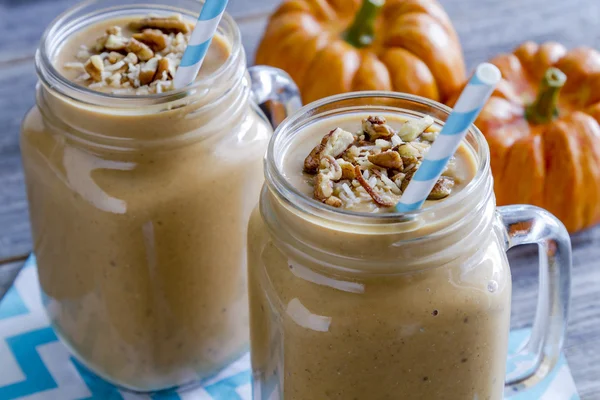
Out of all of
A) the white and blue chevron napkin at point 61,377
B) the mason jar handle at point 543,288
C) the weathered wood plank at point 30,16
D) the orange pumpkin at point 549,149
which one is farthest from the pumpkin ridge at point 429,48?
the mason jar handle at point 543,288

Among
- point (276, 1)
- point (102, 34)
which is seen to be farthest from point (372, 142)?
point (276, 1)

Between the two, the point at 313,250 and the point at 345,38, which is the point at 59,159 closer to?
the point at 313,250

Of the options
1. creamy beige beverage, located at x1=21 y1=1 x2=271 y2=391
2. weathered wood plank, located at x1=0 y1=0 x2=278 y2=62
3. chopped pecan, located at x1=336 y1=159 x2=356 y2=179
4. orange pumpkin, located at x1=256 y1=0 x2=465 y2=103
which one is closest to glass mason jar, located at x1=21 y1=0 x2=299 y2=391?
creamy beige beverage, located at x1=21 y1=1 x2=271 y2=391

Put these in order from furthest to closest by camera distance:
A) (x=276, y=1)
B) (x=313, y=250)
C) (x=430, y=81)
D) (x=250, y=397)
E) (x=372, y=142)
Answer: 1. (x=276, y=1)
2. (x=430, y=81)
3. (x=250, y=397)
4. (x=372, y=142)
5. (x=313, y=250)

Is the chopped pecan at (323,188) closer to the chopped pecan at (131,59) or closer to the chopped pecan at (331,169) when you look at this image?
the chopped pecan at (331,169)

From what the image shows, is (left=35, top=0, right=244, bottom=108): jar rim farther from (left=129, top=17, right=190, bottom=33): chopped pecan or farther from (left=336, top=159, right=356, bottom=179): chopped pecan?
(left=336, top=159, right=356, bottom=179): chopped pecan

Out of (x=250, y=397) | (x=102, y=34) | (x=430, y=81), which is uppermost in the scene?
(x=102, y=34)
